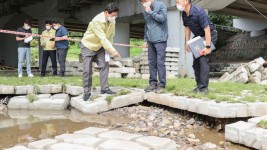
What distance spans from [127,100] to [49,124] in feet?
3.99

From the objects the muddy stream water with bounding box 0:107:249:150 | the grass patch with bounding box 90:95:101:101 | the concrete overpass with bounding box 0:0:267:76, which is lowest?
the muddy stream water with bounding box 0:107:249:150

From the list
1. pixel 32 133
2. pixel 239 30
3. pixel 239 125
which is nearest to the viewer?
pixel 239 125

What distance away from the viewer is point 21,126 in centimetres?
448

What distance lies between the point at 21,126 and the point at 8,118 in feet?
2.21

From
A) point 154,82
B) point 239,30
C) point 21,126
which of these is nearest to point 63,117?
point 21,126

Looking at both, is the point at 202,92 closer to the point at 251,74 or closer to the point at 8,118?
the point at 8,118

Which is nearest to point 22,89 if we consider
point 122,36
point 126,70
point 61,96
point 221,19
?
point 61,96

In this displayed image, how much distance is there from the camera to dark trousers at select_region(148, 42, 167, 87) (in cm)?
558

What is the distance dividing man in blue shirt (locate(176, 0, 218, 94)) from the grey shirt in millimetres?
449

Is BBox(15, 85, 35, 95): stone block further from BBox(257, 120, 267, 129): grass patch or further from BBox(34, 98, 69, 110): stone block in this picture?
BBox(257, 120, 267, 129): grass patch

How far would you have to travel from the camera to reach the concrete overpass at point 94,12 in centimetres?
1020

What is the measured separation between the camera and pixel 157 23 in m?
5.64

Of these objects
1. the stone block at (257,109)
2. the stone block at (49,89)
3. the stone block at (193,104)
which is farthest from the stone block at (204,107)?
the stone block at (49,89)

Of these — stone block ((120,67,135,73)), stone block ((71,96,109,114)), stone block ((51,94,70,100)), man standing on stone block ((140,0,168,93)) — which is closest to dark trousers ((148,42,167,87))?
man standing on stone block ((140,0,168,93))
